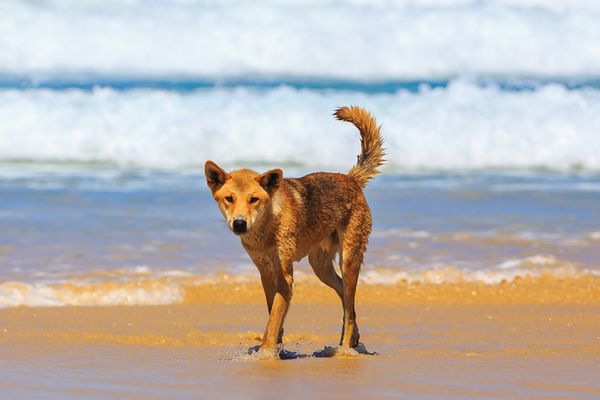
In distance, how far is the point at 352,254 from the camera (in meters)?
6.91

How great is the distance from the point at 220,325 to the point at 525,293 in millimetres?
2651

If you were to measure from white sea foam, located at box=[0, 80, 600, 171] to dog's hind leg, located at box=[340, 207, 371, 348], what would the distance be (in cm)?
1276

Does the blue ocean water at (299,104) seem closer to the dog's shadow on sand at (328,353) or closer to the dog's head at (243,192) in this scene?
the dog's shadow on sand at (328,353)

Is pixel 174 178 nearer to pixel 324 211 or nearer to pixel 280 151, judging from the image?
pixel 280 151

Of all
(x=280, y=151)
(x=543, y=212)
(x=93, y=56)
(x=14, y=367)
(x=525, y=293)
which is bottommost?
(x=14, y=367)

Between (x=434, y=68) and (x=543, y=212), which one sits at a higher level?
(x=434, y=68)

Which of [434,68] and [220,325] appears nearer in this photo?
[220,325]

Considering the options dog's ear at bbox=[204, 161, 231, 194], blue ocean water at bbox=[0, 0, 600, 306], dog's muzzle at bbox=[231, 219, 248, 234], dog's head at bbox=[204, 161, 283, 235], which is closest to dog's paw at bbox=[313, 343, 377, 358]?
dog's head at bbox=[204, 161, 283, 235]

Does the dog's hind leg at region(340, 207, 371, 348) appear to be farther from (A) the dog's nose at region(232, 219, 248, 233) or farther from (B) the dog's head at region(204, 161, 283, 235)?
(A) the dog's nose at region(232, 219, 248, 233)

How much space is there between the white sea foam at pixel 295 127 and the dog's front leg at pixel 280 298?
13.5m

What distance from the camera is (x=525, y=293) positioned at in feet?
28.6

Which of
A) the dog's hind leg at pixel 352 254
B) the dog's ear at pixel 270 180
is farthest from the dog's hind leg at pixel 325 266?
the dog's ear at pixel 270 180

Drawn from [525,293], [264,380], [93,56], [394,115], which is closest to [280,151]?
[394,115]

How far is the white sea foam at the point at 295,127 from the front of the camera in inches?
810
